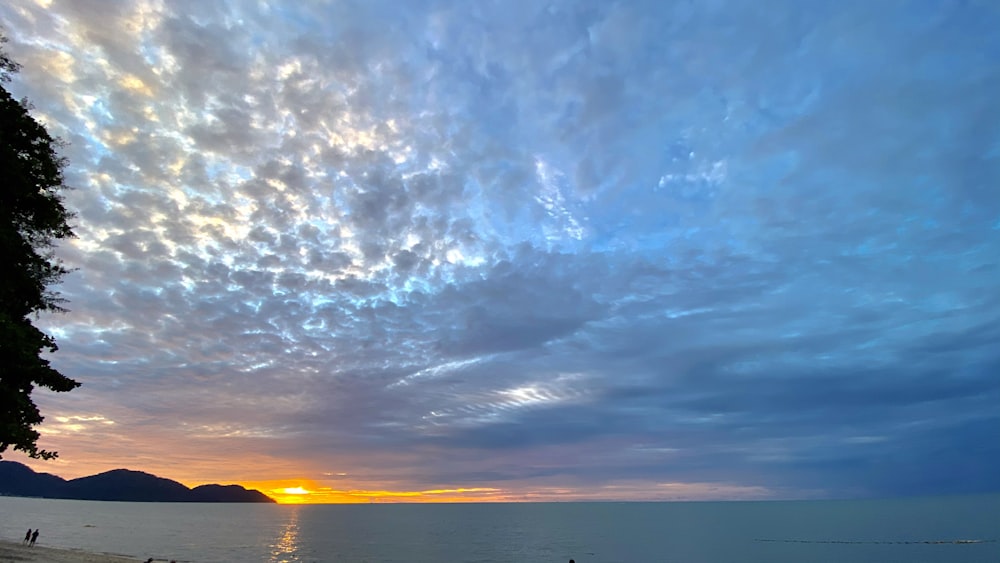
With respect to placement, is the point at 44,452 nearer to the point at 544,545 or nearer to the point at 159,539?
the point at 544,545

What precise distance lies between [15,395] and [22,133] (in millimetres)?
9130

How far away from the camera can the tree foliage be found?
18.5m

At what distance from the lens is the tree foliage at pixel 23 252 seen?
60.5 ft

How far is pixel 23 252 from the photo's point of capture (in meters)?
19.3

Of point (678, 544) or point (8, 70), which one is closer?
point (8, 70)

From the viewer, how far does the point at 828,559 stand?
298 ft

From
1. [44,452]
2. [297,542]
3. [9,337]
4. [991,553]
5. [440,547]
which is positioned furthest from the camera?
[297,542]

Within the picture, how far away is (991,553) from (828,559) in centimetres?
2648

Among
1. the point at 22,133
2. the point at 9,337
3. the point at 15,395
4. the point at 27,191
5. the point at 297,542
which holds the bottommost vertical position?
the point at 297,542

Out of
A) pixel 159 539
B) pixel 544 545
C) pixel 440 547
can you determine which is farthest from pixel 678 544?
pixel 159 539

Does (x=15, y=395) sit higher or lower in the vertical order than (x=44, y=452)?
higher

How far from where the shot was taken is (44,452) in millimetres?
21453

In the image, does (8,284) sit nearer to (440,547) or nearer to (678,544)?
(440,547)

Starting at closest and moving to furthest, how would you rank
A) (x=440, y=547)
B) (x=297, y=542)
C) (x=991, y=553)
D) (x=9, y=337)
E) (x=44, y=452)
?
(x=9, y=337) < (x=44, y=452) < (x=991, y=553) < (x=440, y=547) < (x=297, y=542)
